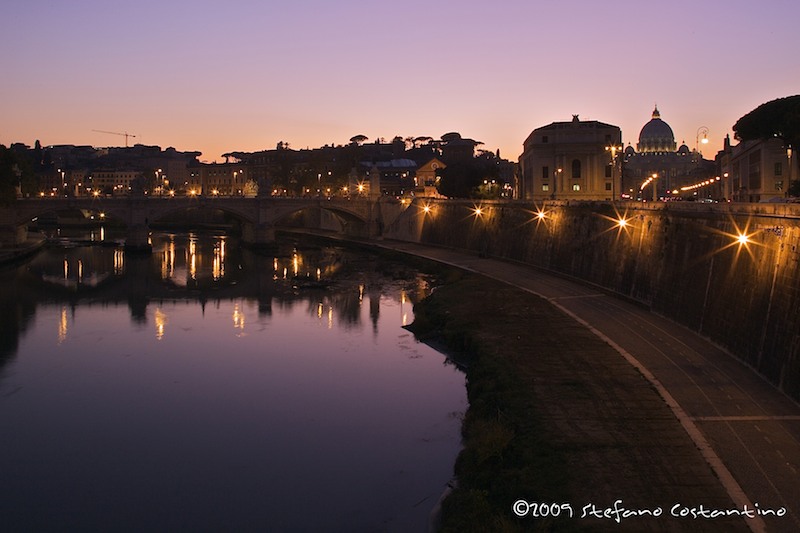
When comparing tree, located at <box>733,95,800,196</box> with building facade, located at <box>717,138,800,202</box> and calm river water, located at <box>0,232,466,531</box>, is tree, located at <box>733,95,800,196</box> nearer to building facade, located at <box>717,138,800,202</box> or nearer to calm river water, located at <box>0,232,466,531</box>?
building facade, located at <box>717,138,800,202</box>

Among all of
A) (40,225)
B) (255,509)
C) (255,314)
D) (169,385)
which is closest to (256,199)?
(255,314)

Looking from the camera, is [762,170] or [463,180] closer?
[762,170]

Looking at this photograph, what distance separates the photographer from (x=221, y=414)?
816 inches

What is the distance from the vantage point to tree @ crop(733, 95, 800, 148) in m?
37.5

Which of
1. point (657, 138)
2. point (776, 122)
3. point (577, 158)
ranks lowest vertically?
point (776, 122)

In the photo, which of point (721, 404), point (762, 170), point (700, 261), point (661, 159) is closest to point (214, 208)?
point (762, 170)

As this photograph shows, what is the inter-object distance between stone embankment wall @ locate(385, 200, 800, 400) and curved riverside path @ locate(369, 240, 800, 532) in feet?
2.18

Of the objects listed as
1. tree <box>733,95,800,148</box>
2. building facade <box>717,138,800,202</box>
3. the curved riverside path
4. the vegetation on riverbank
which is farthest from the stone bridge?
the curved riverside path

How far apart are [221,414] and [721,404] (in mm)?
13169

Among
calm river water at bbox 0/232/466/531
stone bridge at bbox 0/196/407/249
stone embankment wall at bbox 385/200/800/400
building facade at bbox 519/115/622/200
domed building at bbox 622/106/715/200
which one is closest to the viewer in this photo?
calm river water at bbox 0/232/466/531

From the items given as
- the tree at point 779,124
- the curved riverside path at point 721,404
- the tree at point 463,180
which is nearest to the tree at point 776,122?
the tree at point 779,124

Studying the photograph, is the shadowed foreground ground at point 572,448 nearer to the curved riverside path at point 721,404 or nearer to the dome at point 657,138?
the curved riverside path at point 721,404

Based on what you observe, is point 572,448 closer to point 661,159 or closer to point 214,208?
point 214,208

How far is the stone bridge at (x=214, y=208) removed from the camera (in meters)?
61.3
